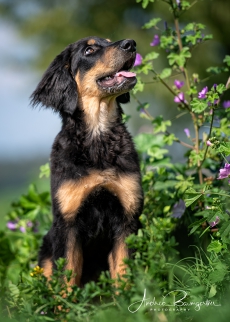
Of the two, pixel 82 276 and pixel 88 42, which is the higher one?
pixel 88 42

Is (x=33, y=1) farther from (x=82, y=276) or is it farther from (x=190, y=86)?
(x=82, y=276)

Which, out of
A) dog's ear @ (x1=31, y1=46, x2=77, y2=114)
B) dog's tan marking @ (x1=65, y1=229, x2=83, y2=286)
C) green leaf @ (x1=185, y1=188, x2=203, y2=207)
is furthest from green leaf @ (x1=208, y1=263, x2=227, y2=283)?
dog's ear @ (x1=31, y1=46, x2=77, y2=114)

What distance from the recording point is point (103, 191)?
150 inches

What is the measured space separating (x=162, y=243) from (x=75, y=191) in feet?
3.28

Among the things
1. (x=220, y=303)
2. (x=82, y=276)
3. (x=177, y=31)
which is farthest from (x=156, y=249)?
(x=177, y=31)

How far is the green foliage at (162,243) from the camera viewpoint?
260 centimetres

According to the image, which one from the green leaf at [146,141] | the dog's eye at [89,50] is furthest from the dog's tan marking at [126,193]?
the green leaf at [146,141]

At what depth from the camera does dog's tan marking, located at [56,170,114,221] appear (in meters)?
3.72

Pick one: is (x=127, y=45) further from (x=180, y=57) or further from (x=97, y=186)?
(x=97, y=186)

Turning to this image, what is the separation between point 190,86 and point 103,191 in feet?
4.16

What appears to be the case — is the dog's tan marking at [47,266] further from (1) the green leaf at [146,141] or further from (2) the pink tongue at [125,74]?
(1) the green leaf at [146,141]

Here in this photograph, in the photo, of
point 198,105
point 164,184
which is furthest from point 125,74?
point 164,184

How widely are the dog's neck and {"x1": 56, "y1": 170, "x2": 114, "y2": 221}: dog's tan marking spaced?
1.43 feet

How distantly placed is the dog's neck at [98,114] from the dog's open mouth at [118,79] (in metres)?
0.15
